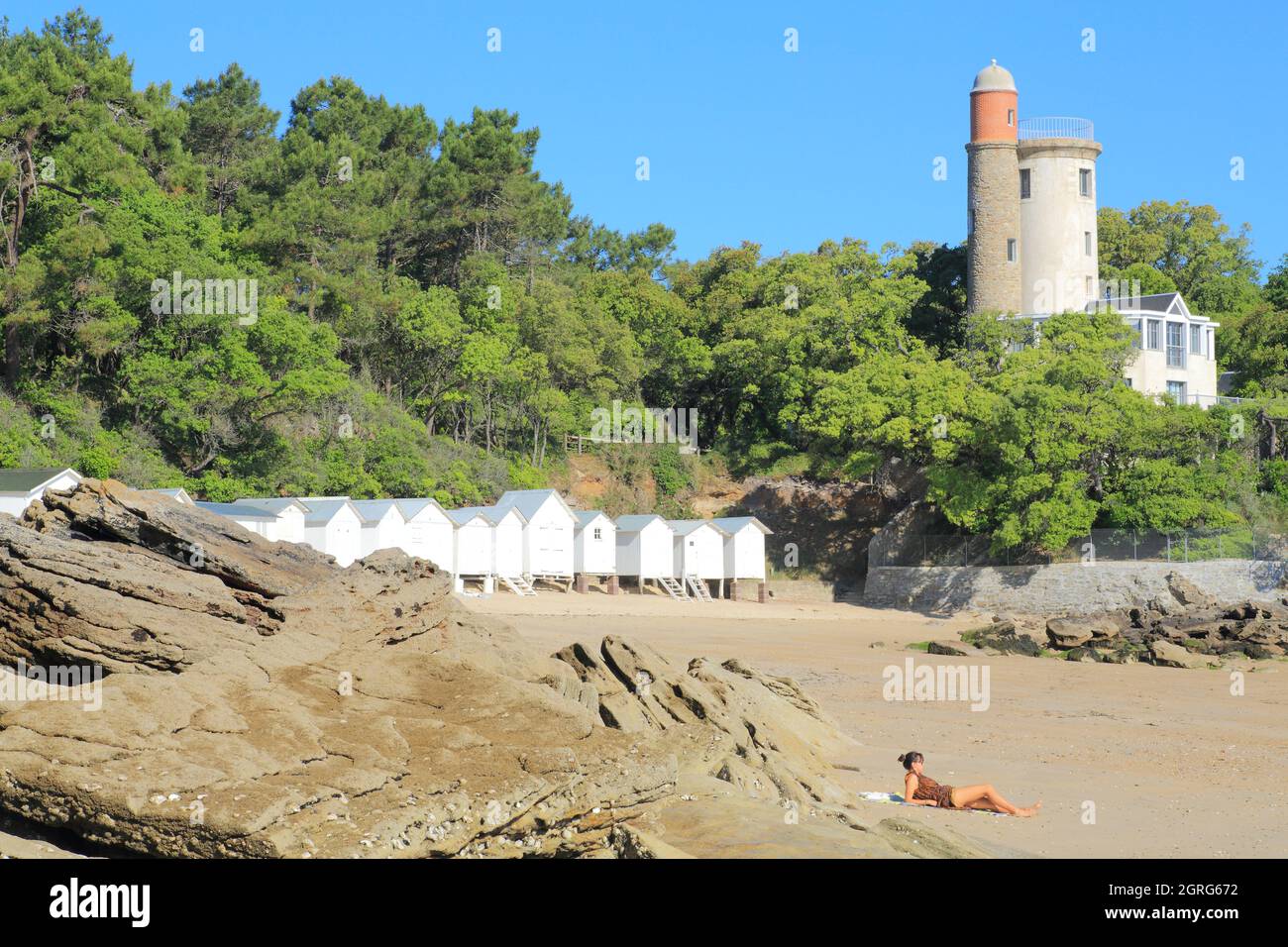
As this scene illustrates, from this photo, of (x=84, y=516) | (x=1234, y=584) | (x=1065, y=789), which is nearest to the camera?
(x=84, y=516)

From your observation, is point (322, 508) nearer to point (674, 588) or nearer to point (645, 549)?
point (645, 549)

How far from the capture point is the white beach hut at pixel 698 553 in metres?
56.9

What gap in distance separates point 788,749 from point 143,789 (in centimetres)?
893

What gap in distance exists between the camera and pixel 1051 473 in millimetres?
48594

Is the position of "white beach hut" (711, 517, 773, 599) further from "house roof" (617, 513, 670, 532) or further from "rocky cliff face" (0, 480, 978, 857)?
"rocky cliff face" (0, 480, 978, 857)

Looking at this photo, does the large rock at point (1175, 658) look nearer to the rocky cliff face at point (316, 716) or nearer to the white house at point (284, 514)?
the rocky cliff face at point (316, 716)

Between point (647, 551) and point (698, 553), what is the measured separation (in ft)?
8.04

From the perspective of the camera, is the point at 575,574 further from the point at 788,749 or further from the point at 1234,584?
the point at 788,749

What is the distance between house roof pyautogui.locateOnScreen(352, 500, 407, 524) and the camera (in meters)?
47.6

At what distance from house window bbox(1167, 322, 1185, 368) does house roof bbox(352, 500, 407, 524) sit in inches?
1324

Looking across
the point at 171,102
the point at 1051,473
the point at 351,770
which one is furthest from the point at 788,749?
the point at 171,102

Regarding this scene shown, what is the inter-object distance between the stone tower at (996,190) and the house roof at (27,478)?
39.7 m

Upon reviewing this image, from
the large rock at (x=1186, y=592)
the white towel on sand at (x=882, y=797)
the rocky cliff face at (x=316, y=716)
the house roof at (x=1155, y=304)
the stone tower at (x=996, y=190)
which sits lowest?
the white towel on sand at (x=882, y=797)

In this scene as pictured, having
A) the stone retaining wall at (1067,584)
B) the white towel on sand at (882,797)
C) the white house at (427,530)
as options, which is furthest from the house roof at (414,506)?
the white towel on sand at (882,797)
